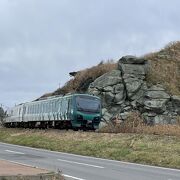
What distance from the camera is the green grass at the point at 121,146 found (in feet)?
77.8

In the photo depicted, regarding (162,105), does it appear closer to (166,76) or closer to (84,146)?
(166,76)

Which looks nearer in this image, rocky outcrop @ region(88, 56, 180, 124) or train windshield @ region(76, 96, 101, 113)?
train windshield @ region(76, 96, 101, 113)

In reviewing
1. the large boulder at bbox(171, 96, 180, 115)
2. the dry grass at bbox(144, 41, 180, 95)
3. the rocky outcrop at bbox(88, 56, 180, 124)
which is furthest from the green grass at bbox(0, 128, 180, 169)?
the dry grass at bbox(144, 41, 180, 95)

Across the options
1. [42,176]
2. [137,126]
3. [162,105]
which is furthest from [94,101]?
[42,176]

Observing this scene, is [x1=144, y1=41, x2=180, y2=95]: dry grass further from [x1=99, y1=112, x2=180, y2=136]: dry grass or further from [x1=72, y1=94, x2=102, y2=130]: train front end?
Result: [x1=99, y1=112, x2=180, y2=136]: dry grass

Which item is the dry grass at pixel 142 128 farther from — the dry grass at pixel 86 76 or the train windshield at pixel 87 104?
the dry grass at pixel 86 76

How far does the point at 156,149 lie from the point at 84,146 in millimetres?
6219

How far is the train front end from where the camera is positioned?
131 feet

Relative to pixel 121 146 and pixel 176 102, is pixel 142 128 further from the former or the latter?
pixel 176 102

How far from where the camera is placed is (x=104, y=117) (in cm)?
5003

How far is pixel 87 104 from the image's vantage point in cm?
4122

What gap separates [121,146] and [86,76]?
36316 millimetres

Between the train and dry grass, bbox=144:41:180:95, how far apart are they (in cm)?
1167

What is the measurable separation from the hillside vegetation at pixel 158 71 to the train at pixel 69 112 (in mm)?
10724
